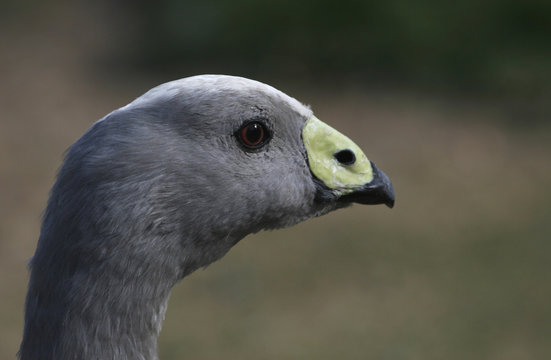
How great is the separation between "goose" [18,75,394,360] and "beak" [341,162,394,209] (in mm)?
31

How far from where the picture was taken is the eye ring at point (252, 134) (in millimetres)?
2600

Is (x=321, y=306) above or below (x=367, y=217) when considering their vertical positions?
below

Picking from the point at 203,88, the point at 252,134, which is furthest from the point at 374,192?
→ the point at 203,88

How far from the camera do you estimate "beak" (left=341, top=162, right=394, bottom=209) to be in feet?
9.41

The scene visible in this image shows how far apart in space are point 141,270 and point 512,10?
29.9 feet

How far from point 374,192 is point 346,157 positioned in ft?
0.58

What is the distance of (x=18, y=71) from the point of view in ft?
38.3

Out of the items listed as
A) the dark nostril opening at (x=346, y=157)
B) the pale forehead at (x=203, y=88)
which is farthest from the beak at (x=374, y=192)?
the pale forehead at (x=203, y=88)

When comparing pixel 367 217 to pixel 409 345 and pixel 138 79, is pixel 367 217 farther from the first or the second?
pixel 138 79

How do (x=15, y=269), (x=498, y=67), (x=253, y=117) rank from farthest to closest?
(x=498, y=67), (x=15, y=269), (x=253, y=117)

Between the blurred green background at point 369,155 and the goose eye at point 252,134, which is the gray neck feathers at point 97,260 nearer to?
the goose eye at point 252,134

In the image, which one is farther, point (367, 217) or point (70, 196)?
point (367, 217)

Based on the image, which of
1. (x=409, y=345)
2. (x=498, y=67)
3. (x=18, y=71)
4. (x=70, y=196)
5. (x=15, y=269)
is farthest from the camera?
(x=18, y=71)

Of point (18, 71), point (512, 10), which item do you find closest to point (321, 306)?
point (512, 10)
